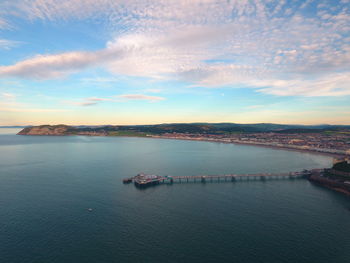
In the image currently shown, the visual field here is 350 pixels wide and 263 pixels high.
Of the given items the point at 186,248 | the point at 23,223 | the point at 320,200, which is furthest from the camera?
the point at 320,200

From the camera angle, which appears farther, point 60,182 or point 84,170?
point 84,170

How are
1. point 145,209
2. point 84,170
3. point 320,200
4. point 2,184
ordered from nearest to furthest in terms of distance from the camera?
point 145,209, point 320,200, point 2,184, point 84,170

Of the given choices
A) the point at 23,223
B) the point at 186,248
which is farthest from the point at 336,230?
the point at 23,223

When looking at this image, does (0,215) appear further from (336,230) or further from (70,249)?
(336,230)

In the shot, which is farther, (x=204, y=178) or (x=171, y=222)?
(x=204, y=178)

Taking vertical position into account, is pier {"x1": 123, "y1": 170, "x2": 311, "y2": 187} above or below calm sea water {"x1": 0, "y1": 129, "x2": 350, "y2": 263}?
above

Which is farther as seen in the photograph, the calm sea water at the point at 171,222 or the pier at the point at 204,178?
the pier at the point at 204,178

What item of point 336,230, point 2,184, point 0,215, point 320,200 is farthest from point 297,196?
point 2,184

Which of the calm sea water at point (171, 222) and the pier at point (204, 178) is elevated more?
the pier at point (204, 178)

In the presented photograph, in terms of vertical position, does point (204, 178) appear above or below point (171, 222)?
above

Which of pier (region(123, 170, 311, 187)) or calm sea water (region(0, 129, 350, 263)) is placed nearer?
calm sea water (region(0, 129, 350, 263))
